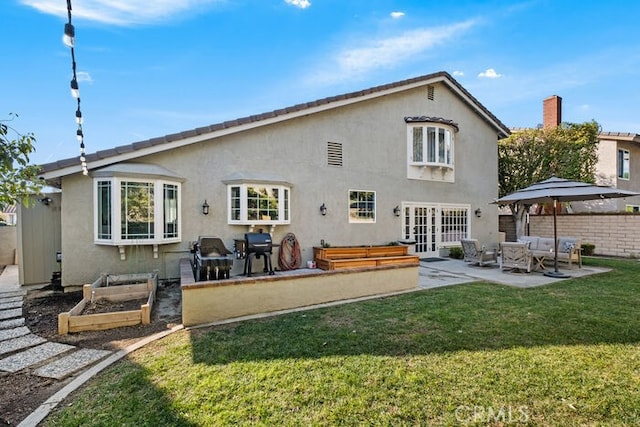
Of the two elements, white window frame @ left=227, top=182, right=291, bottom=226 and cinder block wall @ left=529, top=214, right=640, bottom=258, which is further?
cinder block wall @ left=529, top=214, right=640, bottom=258

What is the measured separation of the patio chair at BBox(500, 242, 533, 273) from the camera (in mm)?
9250

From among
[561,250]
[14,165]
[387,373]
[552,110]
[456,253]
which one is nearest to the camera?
[14,165]

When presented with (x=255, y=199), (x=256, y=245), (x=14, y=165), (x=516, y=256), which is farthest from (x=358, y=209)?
(x=14, y=165)

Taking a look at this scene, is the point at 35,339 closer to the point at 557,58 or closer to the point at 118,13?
the point at 118,13

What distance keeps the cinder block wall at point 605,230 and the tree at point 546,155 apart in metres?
1.76

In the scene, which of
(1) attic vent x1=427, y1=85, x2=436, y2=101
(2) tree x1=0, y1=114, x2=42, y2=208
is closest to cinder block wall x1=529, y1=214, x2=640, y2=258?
(1) attic vent x1=427, y1=85, x2=436, y2=101

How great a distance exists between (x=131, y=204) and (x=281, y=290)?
179 inches

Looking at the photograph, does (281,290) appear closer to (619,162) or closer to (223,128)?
(223,128)

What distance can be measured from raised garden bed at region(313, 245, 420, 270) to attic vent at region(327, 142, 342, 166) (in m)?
3.03

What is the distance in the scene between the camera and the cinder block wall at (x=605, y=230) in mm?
12945

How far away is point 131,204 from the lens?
7.46 m

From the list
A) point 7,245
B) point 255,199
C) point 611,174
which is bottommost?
point 7,245

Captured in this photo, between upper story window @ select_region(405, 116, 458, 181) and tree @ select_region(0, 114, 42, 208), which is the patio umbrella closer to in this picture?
upper story window @ select_region(405, 116, 458, 181)

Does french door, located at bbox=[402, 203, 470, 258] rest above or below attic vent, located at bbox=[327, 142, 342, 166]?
below
